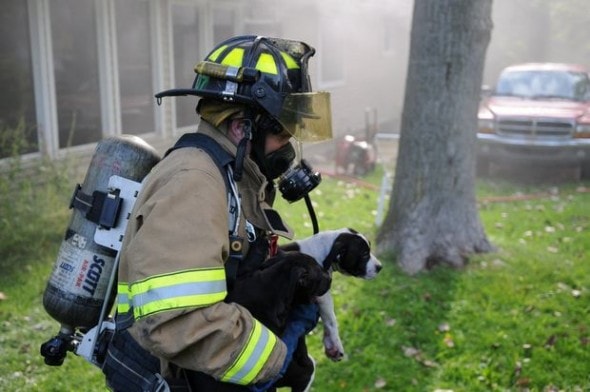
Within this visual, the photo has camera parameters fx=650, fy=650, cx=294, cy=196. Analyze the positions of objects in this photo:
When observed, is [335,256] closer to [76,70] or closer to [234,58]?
[234,58]

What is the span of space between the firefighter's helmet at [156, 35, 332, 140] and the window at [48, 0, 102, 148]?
5.90 metres

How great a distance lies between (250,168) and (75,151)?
609 centimetres

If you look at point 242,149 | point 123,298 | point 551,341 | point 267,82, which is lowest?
point 551,341

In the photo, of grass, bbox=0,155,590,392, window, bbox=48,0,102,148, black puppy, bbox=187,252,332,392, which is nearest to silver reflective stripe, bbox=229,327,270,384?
black puppy, bbox=187,252,332,392

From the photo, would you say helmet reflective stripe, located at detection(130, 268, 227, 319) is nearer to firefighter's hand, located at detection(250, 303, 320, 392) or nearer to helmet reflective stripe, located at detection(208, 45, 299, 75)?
firefighter's hand, located at detection(250, 303, 320, 392)

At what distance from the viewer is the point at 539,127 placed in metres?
10.3

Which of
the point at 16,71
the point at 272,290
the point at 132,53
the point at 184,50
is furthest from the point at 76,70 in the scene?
the point at 272,290

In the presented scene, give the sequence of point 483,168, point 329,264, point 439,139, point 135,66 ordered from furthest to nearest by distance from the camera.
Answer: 1. point 483,168
2. point 135,66
3. point 439,139
4. point 329,264

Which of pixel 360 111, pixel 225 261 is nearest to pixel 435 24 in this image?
pixel 225 261

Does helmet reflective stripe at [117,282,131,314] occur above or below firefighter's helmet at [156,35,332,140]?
below

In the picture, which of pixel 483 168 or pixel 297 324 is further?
pixel 483 168

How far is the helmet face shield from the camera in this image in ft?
7.32

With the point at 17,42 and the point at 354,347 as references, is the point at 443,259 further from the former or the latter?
the point at 17,42

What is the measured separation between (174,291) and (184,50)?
9.02m
